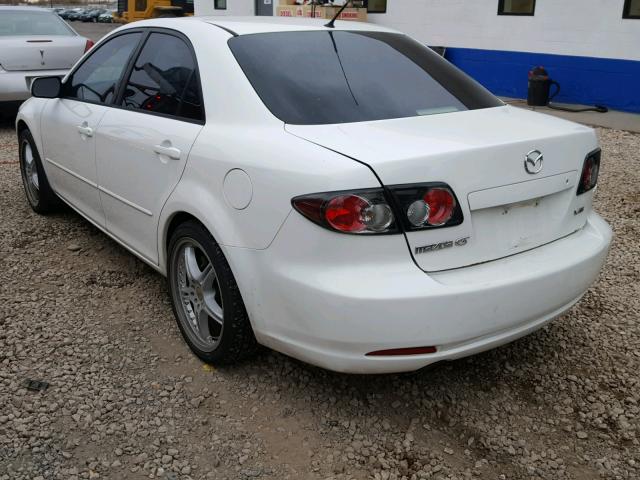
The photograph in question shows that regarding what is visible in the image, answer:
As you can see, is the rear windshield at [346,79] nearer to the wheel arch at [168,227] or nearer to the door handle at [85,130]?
the wheel arch at [168,227]

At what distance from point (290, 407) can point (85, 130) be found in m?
2.17

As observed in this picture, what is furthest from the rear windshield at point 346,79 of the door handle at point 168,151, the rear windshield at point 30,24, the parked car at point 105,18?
the parked car at point 105,18

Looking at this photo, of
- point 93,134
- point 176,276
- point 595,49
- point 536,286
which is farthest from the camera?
point 595,49

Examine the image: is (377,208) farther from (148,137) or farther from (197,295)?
(148,137)

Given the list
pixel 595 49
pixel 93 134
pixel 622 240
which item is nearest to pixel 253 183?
pixel 93 134

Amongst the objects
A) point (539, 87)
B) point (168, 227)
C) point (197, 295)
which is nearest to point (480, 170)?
point (197, 295)

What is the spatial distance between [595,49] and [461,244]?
376 inches

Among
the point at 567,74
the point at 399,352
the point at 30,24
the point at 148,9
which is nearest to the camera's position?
the point at 399,352

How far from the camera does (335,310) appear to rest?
A: 7.76 ft

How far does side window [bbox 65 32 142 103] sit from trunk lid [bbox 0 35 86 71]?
4711 millimetres

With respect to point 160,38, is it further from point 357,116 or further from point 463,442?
point 463,442

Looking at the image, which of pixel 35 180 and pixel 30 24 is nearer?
pixel 35 180

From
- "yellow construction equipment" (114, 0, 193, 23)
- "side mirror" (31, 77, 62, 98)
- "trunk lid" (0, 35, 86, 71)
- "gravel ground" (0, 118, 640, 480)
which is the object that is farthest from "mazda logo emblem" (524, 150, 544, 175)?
"yellow construction equipment" (114, 0, 193, 23)

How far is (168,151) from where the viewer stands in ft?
10.3
